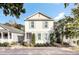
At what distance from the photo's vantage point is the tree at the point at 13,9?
400 cm

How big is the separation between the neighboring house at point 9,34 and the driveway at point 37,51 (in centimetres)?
14

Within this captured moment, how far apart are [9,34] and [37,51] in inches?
20.2

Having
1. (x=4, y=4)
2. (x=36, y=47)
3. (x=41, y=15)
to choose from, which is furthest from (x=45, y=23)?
(x=4, y=4)

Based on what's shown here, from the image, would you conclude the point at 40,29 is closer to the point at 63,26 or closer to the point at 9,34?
the point at 63,26

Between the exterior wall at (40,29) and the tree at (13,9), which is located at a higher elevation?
the tree at (13,9)

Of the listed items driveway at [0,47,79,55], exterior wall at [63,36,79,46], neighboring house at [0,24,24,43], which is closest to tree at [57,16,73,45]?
exterior wall at [63,36,79,46]

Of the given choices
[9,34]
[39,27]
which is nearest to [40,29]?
[39,27]

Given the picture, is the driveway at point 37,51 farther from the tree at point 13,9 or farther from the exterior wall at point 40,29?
the tree at point 13,9

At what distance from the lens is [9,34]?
4.03 meters

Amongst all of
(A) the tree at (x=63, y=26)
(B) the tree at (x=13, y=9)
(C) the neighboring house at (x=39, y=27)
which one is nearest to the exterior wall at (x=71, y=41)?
(A) the tree at (x=63, y=26)

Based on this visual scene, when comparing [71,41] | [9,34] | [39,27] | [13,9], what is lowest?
[71,41]

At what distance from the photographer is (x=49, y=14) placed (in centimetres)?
404

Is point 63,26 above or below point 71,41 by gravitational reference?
above

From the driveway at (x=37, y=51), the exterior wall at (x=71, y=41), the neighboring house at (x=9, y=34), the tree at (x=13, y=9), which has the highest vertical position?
the tree at (x=13, y=9)
